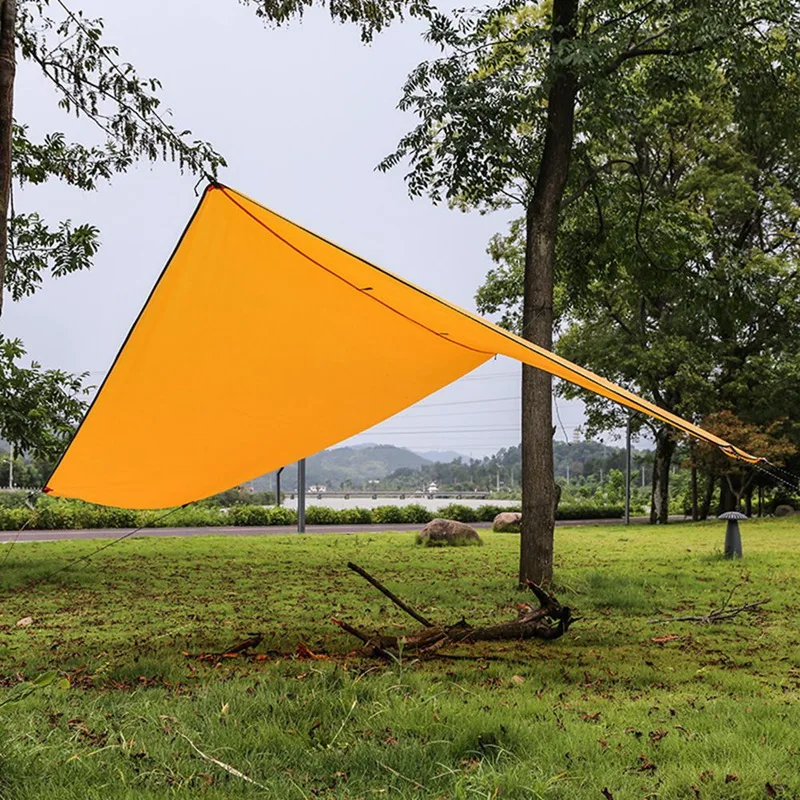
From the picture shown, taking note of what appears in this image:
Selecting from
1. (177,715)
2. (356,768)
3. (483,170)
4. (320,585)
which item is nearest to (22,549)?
(320,585)

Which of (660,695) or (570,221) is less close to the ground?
(570,221)

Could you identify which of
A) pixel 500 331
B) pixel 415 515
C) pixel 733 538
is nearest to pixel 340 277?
pixel 500 331

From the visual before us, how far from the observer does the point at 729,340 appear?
61.3 feet

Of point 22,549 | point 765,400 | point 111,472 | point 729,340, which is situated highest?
point 729,340

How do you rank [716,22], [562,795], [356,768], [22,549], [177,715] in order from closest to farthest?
[562,795], [356,768], [177,715], [716,22], [22,549]

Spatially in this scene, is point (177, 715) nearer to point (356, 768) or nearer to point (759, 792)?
point (356, 768)

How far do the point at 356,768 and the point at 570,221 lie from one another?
7.03 meters

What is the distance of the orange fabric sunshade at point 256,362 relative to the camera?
133 inches

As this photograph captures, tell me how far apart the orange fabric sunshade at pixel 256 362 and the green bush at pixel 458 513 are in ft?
51.3

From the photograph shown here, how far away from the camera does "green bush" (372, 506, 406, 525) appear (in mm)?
19984

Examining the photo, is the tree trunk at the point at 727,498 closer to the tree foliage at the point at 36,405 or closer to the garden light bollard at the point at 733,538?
the garden light bollard at the point at 733,538

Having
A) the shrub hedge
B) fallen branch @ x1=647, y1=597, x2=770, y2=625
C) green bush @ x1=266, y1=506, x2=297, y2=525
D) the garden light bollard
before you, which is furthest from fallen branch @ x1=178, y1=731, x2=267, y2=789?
green bush @ x1=266, y1=506, x2=297, y2=525

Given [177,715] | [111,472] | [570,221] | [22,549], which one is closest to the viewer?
[177,715]

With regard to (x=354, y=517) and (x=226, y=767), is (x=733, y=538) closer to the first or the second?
(x=226, y=767)
